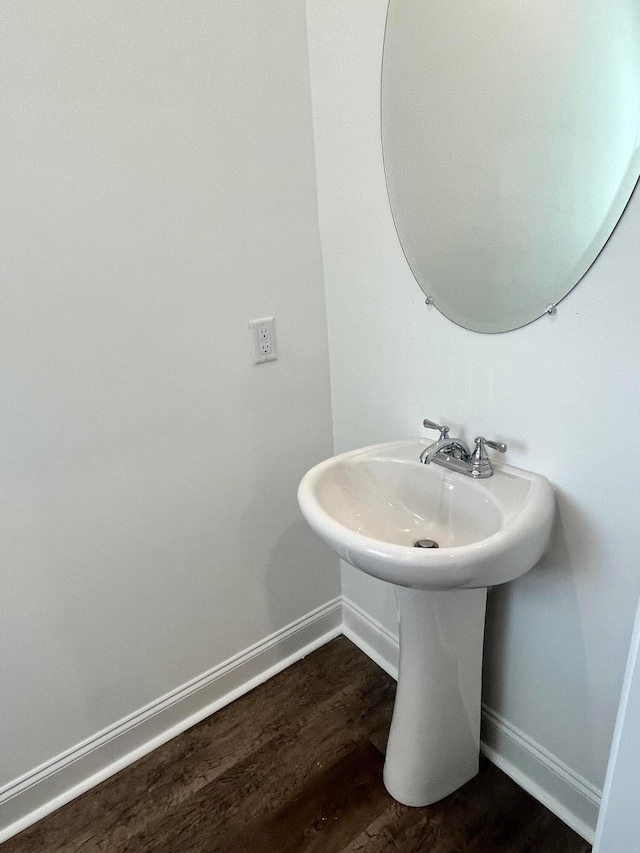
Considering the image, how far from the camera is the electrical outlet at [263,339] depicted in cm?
139

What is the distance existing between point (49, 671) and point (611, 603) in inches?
49.0

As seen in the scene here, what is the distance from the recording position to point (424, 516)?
125cm

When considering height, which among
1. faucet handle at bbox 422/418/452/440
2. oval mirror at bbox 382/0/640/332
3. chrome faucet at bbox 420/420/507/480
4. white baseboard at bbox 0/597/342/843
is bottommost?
white baseboard at bbox 0/597/342/843

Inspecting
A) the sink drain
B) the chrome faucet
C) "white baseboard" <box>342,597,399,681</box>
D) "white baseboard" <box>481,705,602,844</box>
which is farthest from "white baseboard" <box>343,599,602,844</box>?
the chrome faucet

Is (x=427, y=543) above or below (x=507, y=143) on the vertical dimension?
below

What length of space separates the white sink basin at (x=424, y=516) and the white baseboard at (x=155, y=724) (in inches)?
27.5

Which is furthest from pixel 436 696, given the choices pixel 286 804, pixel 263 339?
pixel 263 339

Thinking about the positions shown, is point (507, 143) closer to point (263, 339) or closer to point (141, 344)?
point (263, 339)

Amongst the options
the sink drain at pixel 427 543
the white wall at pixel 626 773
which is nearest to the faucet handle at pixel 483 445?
the sink drain at pixel 427 543

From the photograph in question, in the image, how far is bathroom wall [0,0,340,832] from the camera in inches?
41.7

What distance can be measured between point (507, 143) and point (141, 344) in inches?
33.3

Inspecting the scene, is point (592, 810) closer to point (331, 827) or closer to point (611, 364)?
point (331, 827)

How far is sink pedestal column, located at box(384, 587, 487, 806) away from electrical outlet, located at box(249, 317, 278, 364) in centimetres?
67

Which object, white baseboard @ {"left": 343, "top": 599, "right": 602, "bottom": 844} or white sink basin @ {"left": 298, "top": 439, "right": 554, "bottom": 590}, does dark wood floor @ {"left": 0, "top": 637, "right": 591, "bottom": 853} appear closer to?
white baseboard @ {"left": 343, "top": 599, "right": 602, "bottom": 844}
